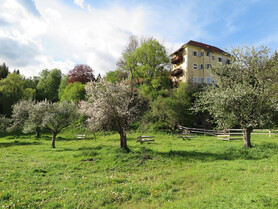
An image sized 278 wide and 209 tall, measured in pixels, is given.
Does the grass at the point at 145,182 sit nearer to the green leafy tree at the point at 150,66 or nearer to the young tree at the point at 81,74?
the green leafy tree at the point at 150,66

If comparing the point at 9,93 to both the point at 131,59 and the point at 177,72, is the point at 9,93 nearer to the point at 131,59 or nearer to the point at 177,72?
the point at 131,59

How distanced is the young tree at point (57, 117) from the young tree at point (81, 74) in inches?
1499

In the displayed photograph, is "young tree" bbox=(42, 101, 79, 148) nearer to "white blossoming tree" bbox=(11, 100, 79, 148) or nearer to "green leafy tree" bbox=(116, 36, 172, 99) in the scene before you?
"white blossoming tree" bbox=(11, 100, 79, 148)

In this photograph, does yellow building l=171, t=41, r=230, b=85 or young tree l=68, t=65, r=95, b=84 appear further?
young tree l=68, t=65, r=95, b=84

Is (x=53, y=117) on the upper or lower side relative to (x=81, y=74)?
lower

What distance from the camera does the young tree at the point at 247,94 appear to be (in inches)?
619

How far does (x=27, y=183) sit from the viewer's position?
9672 millimetres

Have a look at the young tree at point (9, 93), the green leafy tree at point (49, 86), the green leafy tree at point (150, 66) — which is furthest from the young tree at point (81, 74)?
the green leafy tree at point (150, 66)

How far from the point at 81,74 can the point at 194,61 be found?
1455 inches

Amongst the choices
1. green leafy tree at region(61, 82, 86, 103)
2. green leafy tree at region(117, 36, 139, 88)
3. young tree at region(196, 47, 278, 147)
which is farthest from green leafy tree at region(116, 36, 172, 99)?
young tree at region(196, 47, 278, 147)

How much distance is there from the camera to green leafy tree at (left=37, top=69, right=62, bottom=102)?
69.2 meters

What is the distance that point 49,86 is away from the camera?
238 ft

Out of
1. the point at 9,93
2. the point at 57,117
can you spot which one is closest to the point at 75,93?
the point at 9,93

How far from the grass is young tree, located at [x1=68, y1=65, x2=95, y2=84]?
48634mm
